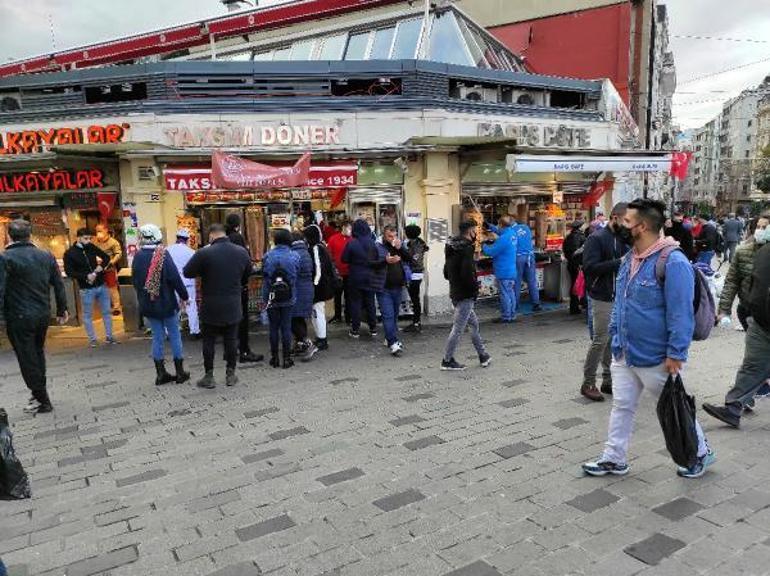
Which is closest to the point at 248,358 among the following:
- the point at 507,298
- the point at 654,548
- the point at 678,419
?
the point at 507,298

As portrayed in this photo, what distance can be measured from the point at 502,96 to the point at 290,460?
902 centimetres

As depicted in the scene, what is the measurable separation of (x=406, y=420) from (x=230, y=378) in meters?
2.38

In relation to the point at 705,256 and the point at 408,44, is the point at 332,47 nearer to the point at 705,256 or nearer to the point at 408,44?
the point at 408,44

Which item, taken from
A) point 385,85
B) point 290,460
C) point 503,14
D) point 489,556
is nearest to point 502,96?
point 385,85

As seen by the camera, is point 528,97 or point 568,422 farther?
point 528,97

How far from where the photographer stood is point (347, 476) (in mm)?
4070

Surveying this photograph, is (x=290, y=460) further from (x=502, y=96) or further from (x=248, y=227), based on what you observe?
(x=502, y=96)

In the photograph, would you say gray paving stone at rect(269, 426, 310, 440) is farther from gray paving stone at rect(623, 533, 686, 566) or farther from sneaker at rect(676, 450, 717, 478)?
sneaker at rect(676, 450, 717, 478)

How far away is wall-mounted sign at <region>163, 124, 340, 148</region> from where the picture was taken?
930 centimetres

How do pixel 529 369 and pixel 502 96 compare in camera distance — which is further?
pixel 502 96

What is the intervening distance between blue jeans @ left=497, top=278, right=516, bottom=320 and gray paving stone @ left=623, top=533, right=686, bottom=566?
659cm

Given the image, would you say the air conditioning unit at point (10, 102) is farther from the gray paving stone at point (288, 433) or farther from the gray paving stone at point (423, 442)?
the gray paving stone at point (423, 442)

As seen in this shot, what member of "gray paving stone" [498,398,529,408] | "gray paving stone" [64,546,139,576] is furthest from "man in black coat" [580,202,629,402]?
"gray paving stone" [64,546,139,576]

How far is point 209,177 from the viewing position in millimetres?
8805
